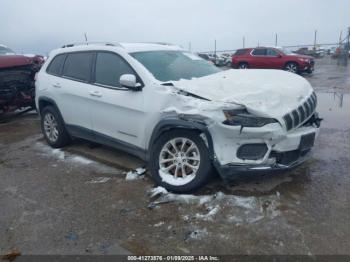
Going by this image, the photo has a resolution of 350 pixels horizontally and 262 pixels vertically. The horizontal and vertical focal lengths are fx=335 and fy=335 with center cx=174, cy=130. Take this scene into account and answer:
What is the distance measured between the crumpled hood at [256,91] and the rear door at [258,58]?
15662 mm

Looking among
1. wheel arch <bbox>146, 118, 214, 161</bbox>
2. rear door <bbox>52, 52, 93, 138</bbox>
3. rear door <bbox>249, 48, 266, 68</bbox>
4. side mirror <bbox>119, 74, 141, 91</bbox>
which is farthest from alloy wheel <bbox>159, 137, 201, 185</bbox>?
rear door <bbox>249, 48, 266, 68</bbox>

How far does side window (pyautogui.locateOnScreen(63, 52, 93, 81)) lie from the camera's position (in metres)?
5.04

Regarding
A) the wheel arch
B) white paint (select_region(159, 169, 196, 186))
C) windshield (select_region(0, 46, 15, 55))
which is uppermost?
windshield (select_region(0, 46, 15, 55))

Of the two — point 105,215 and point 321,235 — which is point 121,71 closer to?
point 105,215

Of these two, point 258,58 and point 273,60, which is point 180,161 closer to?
point 273,60

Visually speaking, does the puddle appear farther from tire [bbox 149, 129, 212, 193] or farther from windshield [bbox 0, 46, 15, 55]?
windshield [bbox 0, 46, 15, 55]

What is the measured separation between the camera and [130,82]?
4043 mm

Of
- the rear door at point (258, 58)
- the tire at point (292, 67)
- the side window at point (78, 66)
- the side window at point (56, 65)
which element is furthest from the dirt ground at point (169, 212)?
the rear door at point (258, 58)

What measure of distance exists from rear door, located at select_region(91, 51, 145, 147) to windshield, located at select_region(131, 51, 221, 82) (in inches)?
9.8

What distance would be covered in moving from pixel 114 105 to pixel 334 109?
611 cm

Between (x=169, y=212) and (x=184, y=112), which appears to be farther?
(x=184, y=112)

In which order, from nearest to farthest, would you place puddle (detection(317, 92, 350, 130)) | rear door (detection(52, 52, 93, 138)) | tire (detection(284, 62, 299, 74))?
rear door (detection(52, 52, 93, 138))
puddle (detection(317, 92, 350, 130))
tire (detection(284, 62, 299, 74))

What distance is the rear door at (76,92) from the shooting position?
16.4 ft

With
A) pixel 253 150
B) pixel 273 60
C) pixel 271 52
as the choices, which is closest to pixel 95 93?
pixel 253 150
